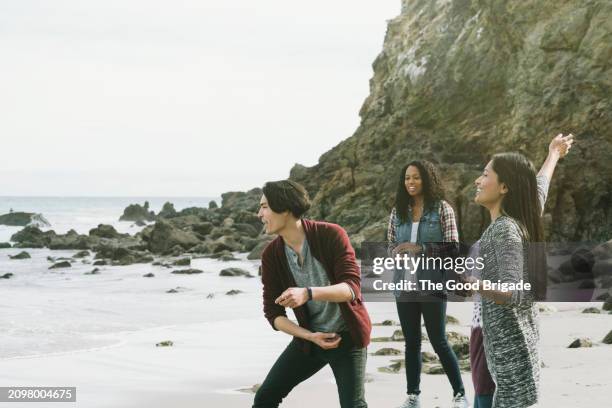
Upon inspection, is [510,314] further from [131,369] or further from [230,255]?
[230,255]

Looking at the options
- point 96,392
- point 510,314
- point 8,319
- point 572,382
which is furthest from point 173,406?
point 8,319

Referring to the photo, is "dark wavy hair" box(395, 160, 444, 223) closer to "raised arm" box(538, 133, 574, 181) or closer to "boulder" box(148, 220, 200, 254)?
"raised arm" box(538, 133, 574, 181)

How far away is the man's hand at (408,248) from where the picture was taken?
21.2ft

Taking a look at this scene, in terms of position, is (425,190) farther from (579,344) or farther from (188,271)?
(188,271)

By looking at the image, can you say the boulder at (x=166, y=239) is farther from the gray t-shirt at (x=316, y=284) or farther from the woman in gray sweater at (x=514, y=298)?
the woman in gray sweater at (x=514, y=298)

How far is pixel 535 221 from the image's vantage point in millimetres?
4125

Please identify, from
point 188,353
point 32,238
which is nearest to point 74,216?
point 32,238

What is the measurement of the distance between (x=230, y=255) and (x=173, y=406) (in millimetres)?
24377

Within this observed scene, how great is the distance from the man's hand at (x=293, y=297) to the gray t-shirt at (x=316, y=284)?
0.33 metres

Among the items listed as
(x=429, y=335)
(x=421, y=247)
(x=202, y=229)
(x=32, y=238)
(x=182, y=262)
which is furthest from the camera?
(x=32, y=238)

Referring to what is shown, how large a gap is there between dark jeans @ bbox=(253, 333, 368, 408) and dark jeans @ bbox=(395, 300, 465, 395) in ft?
5.66

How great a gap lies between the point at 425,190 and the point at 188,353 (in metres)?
5.05

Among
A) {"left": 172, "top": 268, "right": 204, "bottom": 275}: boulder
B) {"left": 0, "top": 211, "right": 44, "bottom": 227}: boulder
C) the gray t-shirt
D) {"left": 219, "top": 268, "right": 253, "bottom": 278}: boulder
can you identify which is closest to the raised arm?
the gray t-shirt

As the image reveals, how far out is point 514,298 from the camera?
13.0 feet
